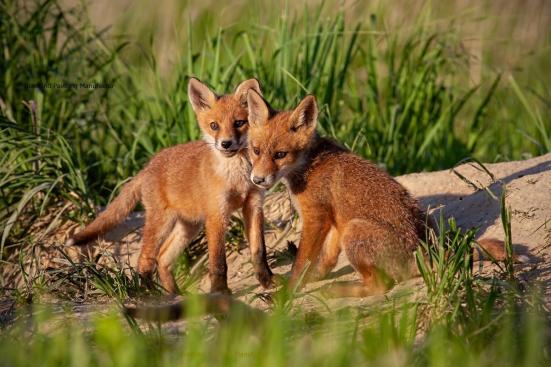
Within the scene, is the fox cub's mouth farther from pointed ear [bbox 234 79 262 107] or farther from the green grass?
the green grass

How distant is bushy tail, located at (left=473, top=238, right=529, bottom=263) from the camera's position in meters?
4.82

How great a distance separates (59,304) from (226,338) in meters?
1.85

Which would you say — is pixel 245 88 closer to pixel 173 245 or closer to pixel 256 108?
pixel 256 108

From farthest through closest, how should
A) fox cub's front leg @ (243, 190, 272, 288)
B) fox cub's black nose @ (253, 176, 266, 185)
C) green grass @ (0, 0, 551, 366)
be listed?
fox cub's front leg @ (243, 190, 272, 288) → green grass @ (0, 0, 551, 366) → fox cub's black nose @ (253, 176, 266, 185)

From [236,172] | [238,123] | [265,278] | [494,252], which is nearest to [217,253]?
[265,278]

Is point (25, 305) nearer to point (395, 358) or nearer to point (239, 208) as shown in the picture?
point (239, 208)

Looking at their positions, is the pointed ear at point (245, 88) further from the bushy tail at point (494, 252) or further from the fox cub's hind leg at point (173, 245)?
the bushy tail at point (494, 252)

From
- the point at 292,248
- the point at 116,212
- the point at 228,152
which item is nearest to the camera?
the point at 228,152

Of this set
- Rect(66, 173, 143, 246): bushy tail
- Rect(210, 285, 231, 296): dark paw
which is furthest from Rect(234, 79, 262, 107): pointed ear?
Rect(210, 285, 231, 296): dark paw

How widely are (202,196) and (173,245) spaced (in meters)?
0.57

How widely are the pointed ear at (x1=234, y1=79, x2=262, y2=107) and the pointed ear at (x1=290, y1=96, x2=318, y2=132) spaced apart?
40cm

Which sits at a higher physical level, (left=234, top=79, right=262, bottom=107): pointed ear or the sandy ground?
(left=234, top=79, right=262, bottom=107): pointed ear

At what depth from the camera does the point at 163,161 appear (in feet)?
20.0

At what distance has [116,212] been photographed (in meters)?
6.07
